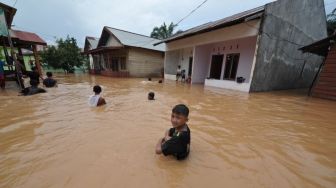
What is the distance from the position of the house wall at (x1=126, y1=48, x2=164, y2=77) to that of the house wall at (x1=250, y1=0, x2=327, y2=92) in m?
12.8

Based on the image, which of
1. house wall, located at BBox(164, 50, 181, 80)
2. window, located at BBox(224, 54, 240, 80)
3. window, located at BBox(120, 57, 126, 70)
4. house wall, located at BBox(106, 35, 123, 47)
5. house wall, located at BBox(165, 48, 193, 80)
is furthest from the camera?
window, located at BBox(120, 57, 126, 70)

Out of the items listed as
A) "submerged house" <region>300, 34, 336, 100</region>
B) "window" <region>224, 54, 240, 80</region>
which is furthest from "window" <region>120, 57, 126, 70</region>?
"submerged house" <region>300, 34, 336, 100</region>

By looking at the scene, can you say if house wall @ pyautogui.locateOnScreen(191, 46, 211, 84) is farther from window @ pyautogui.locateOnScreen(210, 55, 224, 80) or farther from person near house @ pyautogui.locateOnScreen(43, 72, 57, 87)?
person near house @ pyautogui.locateOnScreen(43, 72, 57, 87)

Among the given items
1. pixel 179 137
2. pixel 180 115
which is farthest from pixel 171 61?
pixel 179 137

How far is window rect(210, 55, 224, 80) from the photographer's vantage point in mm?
13373

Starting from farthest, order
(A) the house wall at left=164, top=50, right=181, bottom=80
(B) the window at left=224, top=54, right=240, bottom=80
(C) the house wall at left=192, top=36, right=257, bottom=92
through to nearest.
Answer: (A) the house wall at left=164, top=50, right=181, bottom=80 → (B) the window at left=224, top=54, right=240, bottom=80 → (C) the house wall at left=192, top=36, right=257, bottom=92

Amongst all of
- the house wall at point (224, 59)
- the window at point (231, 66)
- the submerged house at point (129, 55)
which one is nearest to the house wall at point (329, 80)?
the house wall at point (224, 59)

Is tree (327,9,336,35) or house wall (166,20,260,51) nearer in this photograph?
house wall (166,20,260,51)

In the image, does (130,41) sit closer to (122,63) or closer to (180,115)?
(122,63)

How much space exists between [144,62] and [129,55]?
1943mm

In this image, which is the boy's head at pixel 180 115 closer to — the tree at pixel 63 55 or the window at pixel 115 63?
the window at pixel 115 63

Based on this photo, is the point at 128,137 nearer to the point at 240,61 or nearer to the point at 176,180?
the point at 176,180

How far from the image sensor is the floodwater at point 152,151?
2.06m

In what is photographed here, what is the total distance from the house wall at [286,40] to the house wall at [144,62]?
12.8 meters
